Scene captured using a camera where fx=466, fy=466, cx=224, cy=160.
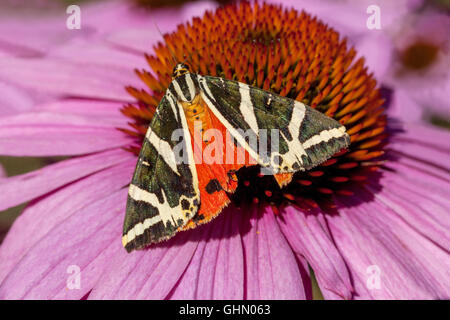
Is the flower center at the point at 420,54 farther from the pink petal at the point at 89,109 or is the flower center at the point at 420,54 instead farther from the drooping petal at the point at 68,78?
the pink petal at the point at 89,109

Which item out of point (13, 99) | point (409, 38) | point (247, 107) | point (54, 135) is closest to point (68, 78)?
point (54, 135)

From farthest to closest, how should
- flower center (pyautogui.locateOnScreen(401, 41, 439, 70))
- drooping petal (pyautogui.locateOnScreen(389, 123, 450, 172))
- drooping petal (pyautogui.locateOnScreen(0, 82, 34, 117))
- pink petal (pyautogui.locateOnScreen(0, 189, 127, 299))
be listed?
flower center (pyautogui.locateOnScreen(401, 41, 439, 70))
drooping petal (pyautogui.locateOnScreen(0, 82, 34, 117))
drooping petal (pyautogui.locateOnScreen(389, 123, 450, 172))
pink petal (pyautogui.locateOnScreen(0, 189, 127, 299))

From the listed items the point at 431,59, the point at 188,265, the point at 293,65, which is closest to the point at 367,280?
the point at 188,265

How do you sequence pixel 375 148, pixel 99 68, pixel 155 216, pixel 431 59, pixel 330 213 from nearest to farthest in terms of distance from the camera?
1. pixel 155 216
2. pixel 330 213
3. pixel 375 148
4. pixel 99 68
5. pixel 431 59

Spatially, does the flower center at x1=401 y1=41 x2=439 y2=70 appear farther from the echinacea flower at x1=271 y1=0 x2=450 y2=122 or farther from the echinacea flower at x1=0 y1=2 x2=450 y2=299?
the echinacea flower at x1=0 y1=2 x2=450 y2=299

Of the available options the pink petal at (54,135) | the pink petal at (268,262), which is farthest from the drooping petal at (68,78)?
the pink petal at (268,262)

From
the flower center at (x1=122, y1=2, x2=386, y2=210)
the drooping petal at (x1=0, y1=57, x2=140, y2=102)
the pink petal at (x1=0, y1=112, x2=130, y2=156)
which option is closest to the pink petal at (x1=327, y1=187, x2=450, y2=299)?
the flower center at (x1=122, y1=2, x2=386, y2=210)

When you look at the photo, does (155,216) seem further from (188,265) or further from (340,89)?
(340,89)

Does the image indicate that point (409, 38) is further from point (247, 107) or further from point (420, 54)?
point (247, 107)
